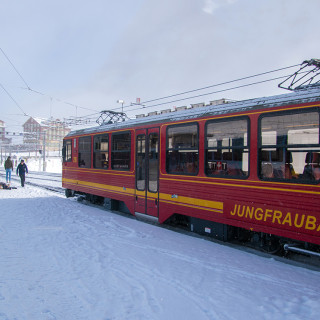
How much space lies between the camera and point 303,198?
4758 millimetres

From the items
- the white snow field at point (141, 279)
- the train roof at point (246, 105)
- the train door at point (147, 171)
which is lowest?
the white snow field at point (141, 279)

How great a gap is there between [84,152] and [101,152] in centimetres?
147

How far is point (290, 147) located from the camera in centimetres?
490

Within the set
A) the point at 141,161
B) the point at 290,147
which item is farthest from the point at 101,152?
the point at 290,147

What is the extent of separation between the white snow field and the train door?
3.84 feet

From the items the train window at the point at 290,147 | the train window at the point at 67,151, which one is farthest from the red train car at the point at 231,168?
the train window at the point at 67,151

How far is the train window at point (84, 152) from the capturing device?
1086cm

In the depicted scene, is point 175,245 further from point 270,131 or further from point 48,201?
point 48,201

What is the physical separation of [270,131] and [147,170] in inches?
142

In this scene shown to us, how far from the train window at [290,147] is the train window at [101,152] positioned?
561cm

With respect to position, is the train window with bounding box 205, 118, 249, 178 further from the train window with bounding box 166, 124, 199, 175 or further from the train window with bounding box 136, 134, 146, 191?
the train window with bounding box 136, 134, 146, 191

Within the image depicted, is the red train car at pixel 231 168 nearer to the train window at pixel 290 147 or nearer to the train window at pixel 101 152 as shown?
the train window at pixel 290 147

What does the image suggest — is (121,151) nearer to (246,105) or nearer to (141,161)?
(141,161)

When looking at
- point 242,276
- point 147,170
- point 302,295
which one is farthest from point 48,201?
point 302,295
